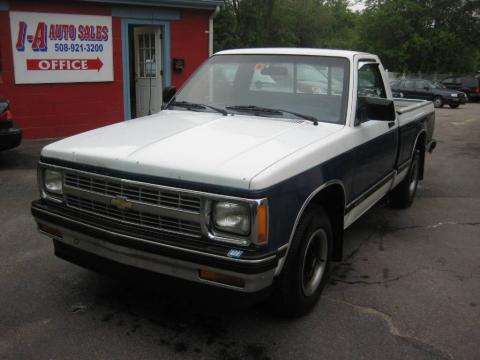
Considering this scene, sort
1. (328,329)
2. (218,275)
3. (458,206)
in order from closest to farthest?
(218,275), (328,329), (458,206)

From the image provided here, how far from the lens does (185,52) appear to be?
12180 mm

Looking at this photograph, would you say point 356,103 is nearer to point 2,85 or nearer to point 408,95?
point 2,85

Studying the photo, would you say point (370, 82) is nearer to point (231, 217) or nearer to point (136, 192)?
point (231, 217)

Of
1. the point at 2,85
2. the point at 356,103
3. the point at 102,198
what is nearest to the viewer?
the point at 102,198

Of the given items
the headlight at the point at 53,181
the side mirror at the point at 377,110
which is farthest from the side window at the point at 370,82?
the headlight at the point at 53,181

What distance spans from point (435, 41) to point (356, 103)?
35.5 m

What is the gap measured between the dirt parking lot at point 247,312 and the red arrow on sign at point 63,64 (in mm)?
5731

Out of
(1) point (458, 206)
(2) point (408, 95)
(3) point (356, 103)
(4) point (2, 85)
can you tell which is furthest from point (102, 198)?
(2) point (408, 95)

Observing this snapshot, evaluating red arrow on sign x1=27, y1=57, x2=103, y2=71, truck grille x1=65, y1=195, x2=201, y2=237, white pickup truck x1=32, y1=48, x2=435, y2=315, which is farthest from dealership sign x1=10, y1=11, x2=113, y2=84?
truck grille x1=65, y1=195, x2=201, y2=237

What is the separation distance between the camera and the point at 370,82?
16.1ft

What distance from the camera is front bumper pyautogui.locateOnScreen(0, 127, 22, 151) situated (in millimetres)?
7773

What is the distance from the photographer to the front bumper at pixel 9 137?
7773 millimetres

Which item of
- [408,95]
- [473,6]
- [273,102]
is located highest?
[473,6]

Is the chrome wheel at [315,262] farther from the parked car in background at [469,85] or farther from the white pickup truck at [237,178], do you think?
the parked car in background at [469,85]
